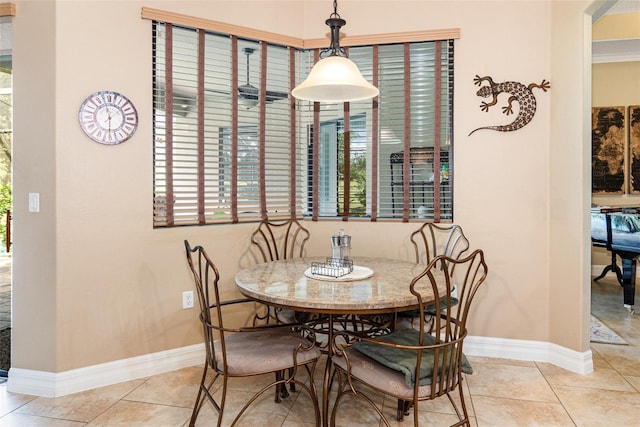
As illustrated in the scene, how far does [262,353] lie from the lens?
1.97m

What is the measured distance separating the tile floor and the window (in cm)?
108

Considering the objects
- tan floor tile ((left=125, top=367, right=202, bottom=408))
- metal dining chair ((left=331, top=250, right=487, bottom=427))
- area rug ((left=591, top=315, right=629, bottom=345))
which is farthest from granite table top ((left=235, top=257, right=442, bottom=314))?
area rug ((left=591, top=315, right=629, bottom=345))

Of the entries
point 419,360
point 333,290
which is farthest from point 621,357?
point 333,290

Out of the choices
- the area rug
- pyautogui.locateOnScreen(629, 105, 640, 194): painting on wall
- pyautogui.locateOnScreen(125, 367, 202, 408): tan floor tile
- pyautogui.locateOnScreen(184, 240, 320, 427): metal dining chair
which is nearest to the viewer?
pyautogui.locateOnScreen(184, 240, 320, 427): metal dining chair

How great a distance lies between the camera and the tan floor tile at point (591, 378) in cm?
259

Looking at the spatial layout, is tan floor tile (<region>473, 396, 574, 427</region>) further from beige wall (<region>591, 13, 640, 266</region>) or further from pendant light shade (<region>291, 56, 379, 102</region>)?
beige wall (<region>591, 13, 640, 266</region>)

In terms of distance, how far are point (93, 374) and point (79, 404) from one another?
0.23m

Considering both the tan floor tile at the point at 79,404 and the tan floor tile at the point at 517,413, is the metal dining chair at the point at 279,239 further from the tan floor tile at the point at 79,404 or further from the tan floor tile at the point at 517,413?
the tan floor tile at the point at 517,413

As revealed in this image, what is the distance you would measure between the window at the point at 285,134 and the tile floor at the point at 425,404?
108cm

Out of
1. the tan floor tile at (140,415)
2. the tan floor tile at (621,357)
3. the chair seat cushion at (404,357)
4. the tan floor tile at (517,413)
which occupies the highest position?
the chair seat cushion at (404,357)

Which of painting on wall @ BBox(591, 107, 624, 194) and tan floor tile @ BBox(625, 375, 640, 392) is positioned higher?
painting on wall @ BBox(591, 107, 624, 194)

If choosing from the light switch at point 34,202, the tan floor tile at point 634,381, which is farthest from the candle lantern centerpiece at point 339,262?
the tan floor tile at point 634,381

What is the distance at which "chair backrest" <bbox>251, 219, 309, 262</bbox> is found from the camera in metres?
3.18

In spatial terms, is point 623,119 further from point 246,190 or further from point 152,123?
point 152,123
